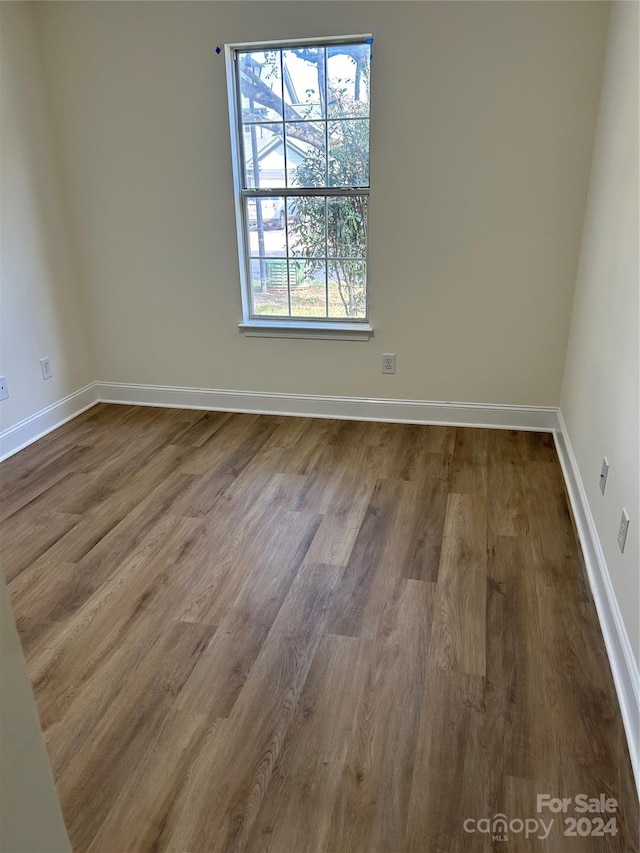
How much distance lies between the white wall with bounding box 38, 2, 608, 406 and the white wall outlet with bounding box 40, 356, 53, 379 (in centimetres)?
43

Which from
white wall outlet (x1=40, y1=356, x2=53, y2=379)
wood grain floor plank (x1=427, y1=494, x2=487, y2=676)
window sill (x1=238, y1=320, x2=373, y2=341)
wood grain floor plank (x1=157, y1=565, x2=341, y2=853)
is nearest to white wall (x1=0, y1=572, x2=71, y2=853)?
wood grain floor plank (x1=157, y1=565, x2=341, y2=853)

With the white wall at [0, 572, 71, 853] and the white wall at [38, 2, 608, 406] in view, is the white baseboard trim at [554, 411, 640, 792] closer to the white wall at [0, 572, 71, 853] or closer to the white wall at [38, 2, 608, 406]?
the white wall at [38, 2, 608, 406]

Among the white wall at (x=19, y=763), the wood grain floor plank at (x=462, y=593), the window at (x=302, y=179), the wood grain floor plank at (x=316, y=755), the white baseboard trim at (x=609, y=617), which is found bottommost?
the wood grain floor plank at (x=316, y=755)

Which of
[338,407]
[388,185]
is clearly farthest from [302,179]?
[338,407]

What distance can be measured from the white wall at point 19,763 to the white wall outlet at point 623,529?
1.65 m

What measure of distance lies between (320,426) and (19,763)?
2.87m

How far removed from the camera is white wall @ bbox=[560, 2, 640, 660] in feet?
6.19

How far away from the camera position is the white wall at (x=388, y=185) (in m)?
3.02

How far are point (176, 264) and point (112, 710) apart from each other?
8.85 feet

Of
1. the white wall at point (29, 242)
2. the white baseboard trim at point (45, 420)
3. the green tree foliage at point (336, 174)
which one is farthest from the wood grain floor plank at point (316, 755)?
the white wall at point (29, 242)

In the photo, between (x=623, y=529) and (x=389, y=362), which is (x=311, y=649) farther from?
(x=389, y=362)

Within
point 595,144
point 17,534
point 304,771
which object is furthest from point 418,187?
point 304,771

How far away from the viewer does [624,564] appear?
73.5 inches

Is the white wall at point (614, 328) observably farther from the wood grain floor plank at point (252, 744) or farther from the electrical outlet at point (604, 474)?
the wood grain floor plank at point (252, 744)
